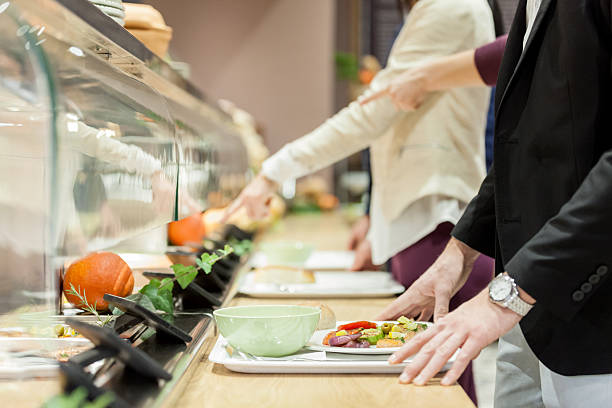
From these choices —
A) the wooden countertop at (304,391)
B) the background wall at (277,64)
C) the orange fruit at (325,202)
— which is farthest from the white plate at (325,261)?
the orange fruit at (325,202)

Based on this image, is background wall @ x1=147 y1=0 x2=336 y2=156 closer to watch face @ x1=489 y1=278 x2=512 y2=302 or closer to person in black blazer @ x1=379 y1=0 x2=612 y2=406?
person in black blazer @ x1=379 y1=0 x2=612 y2=406

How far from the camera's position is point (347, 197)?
7.20m

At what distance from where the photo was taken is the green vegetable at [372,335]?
3.90ft

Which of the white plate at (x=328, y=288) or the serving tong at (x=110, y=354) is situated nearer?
the serving tong at (x=110, y=354)

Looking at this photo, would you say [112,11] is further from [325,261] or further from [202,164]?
[325,261]

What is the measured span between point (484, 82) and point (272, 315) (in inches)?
35.9

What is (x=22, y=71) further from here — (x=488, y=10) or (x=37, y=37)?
(x=488, y=10)

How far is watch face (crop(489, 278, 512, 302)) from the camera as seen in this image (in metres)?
0.99

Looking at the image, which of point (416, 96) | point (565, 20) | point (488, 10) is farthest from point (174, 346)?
point (488, 10)

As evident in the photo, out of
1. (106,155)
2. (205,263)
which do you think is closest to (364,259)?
(205,263)

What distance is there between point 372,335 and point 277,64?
5.26 metres

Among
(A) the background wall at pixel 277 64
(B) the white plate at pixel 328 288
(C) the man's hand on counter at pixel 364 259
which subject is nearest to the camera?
(B) the white plate at pixel 328 288

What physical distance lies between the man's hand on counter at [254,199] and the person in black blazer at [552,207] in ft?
3.38

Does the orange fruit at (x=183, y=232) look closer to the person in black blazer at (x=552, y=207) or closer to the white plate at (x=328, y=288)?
the white plate at (x=328, y=288)
